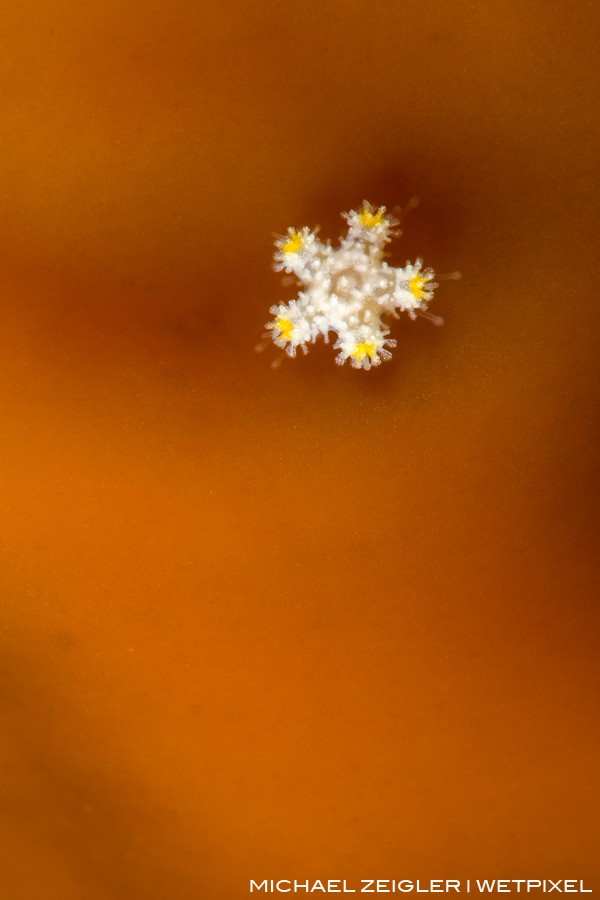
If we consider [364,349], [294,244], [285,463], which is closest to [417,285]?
[364,349]

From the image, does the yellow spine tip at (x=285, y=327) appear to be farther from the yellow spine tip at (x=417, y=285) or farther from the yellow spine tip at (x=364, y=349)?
the yellow spine tip at (x=417, y=285)

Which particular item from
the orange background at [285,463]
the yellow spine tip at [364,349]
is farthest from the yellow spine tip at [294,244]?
the yellow spine tip at [364,349]

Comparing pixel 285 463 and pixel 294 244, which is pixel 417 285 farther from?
pixel 285 463

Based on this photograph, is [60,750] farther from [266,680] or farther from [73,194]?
[73,194]

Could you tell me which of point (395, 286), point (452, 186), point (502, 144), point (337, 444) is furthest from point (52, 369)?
point (502, 144)

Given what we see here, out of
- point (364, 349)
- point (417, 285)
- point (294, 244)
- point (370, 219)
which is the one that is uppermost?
point (370, 219)

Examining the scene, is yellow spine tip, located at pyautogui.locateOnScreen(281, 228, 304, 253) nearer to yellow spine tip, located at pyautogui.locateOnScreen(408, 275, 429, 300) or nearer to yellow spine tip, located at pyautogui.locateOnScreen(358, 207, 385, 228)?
yellow spine tip, located at pyautogui.locateOnScreen(358, 207, 385, 228)

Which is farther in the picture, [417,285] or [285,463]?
[285,463]

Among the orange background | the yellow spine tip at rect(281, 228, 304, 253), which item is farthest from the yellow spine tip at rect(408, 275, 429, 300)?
the yellow spine tip at rect(281, 228, 304, 253)
